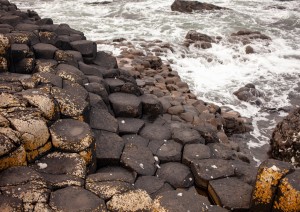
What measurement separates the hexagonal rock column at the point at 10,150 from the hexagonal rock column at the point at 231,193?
2.36m

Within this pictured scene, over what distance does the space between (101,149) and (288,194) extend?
2470 mm

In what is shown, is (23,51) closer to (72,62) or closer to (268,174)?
(72,62)

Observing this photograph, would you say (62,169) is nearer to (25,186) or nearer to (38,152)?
(38,152)

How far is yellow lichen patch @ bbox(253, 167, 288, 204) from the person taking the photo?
3.36m

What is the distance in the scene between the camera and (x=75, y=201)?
3238 millimetres

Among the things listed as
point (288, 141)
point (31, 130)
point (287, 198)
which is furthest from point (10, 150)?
point (288, 141)

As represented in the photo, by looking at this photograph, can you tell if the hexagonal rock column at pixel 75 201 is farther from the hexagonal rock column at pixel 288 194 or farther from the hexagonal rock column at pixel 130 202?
the hexagonal rock column at pixel 288 194

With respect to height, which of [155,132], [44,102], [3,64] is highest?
[3,64]

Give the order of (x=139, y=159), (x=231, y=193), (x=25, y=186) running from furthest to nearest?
(x=139, y=159), (x=231, y=193), (x=25, y=186)

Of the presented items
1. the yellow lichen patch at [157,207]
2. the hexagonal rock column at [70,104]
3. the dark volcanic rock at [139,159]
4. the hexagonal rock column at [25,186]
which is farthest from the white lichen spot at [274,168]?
the hexagonal rock column at [70,104]

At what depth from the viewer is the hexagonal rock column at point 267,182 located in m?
3.36

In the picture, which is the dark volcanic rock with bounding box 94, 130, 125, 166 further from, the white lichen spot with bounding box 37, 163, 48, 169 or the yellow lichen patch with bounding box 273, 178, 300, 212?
the yellow lichen patch with bounding box 273, 178, 300, 212

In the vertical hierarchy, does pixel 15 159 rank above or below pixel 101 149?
above

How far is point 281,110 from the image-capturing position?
935cm
